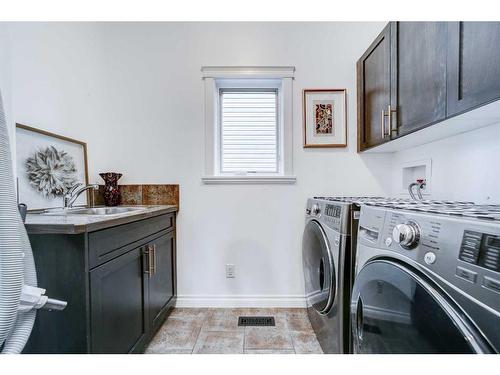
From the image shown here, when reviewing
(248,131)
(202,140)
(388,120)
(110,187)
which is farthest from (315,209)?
(110,187)

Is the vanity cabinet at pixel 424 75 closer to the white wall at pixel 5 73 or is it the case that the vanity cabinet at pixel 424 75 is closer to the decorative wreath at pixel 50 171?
the white wall at pixel 5 73

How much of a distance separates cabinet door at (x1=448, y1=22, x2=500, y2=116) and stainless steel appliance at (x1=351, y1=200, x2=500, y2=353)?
0.53 metres

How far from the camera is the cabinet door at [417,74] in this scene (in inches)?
43.6

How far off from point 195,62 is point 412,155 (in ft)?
6.26

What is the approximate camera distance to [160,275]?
1675mm

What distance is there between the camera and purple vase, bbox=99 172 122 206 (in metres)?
1.93

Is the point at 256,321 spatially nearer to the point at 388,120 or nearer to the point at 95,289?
the point at 95,289

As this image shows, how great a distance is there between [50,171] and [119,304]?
3.21 ft

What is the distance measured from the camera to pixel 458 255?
0.53 metres

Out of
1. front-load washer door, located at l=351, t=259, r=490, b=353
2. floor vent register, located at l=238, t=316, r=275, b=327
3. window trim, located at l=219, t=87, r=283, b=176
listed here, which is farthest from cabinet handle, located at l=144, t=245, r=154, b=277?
front-load washer door, located at l=351, t=259, r=490, b=353

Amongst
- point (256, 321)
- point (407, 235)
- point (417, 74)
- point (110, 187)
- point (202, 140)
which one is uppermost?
point (417, 74)

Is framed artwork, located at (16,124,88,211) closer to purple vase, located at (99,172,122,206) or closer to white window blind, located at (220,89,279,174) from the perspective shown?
purple vase, located at (99,172,122,206)

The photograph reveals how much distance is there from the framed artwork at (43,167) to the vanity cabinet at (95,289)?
0.64 m
